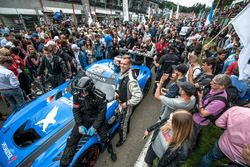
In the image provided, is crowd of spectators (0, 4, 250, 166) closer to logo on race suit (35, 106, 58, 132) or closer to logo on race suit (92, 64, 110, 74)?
logo on race suit (92, 64, 110, 74)

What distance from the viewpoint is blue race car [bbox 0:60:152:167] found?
77.9 inches

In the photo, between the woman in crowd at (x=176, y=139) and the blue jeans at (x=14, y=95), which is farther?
the blue jeans at (x=14, y=95)

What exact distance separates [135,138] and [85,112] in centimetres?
159

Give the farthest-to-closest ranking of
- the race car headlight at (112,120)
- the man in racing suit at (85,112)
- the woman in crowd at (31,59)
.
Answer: the woman in crowd at (31,59) < the race car headlight at (112,120) < the man in racing suit at (85,112)

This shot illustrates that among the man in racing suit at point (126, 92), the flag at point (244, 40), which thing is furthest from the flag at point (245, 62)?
the man in racing suit at point (126, 92)

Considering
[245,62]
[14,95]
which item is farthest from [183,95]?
[14,95]

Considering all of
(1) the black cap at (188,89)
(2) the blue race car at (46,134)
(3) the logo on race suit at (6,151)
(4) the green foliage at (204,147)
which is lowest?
(4) the green foliage at (204,147)

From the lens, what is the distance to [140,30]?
11672mm

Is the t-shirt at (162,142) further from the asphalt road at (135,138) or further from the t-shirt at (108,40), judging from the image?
the t-shirt at (108,40)

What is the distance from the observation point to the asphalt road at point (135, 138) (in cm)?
267

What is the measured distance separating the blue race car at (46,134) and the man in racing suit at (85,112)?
0.40 ft

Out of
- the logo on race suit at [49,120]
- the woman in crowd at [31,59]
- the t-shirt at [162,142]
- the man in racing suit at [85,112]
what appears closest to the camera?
the t-shirt at [162,142]

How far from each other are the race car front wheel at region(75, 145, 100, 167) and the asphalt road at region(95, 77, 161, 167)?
233 mm

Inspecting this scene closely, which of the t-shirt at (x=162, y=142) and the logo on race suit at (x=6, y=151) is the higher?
the t-shirt at (x=162, y=142)
